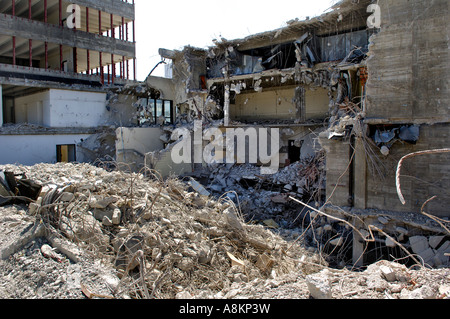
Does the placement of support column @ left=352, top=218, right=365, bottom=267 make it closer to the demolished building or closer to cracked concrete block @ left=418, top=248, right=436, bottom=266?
the demolished building

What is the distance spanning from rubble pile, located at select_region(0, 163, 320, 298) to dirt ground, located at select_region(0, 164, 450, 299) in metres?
0.02

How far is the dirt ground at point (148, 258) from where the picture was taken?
402 cm

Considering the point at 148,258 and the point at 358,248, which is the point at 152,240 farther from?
the point at 358,248

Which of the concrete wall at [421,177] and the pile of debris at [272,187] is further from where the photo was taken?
the pile of debris at [272,187]

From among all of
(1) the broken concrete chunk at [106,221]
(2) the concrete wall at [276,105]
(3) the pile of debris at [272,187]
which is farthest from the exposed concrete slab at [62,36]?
(1) the broken concrete chunk at [106,221]

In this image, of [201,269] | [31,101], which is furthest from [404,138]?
[31,101]

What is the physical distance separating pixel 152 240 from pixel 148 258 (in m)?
0.32

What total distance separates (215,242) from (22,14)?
2456 cm

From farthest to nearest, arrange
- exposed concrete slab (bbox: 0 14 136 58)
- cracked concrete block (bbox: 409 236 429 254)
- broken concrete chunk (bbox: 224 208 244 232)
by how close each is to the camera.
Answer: exposed concrete slab (bbox: 0 14 136 58), cracked concrete block (bbox: 409 236 429 254), broken concrete chunk (bbox: 224 208 244 232)

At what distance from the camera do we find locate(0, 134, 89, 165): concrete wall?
1709 centimetres

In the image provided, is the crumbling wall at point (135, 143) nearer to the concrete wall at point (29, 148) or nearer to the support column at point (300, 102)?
the concrete wall at point (29, 148)

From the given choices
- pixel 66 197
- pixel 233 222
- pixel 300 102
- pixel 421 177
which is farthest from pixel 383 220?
pixel 300 102

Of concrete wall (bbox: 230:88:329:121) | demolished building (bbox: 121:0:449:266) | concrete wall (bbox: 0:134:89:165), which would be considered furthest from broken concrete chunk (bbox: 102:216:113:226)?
concrete wall (bbox: 0:134:89:165)

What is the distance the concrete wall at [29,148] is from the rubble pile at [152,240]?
1218 centimetres
